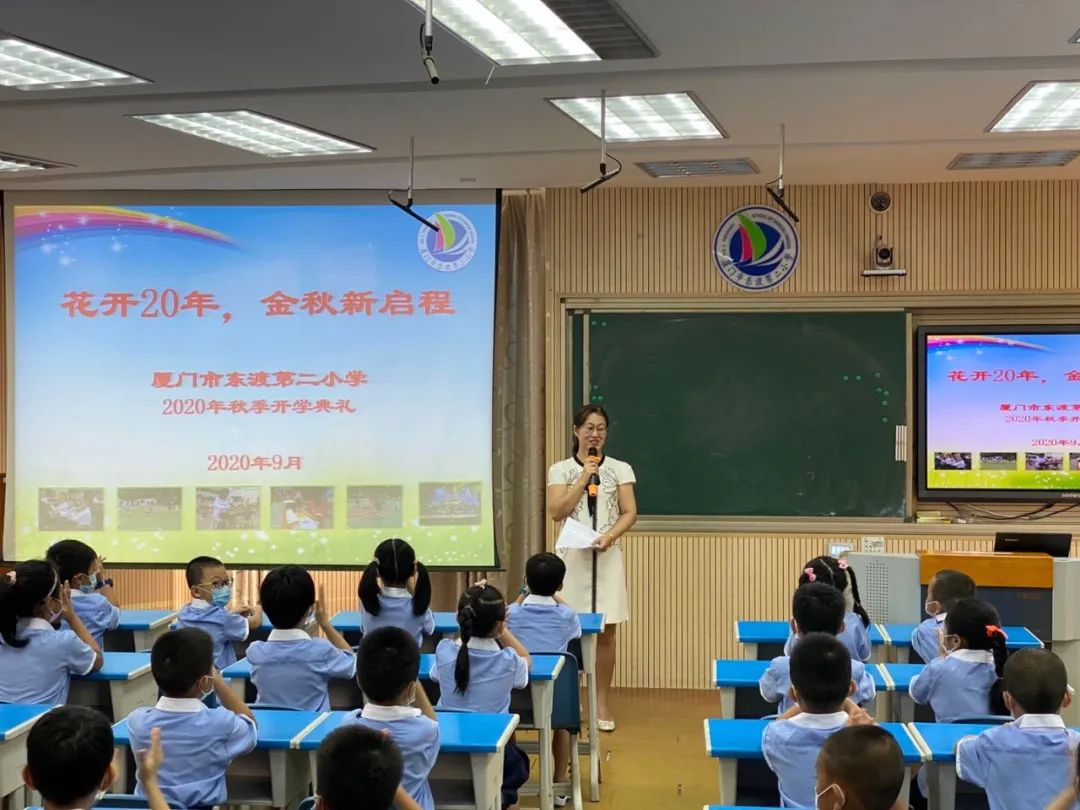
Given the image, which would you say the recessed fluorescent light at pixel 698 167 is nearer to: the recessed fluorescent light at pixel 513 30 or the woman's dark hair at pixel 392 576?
the recessed fluorescent light at pixel 513 30

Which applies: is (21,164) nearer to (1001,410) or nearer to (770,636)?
(770,636)

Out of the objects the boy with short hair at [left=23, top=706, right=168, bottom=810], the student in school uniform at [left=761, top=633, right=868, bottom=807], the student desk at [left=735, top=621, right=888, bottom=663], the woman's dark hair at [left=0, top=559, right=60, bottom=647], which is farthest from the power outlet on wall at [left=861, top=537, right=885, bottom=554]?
the boy with short hair at [left=23, top=706, right=168, bottom=810]

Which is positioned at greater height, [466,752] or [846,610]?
[846,610]

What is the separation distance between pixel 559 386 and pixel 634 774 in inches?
98.1

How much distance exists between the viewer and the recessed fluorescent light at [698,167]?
6.49 m

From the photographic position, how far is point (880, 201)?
711cm

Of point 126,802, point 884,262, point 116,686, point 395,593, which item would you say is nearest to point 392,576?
point 395,593

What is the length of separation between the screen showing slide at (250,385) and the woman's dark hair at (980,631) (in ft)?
11.3

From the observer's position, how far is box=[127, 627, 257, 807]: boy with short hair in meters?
3.26

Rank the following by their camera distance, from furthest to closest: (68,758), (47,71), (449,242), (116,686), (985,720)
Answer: (449,242) < (47,71) < (116,686) < (985,720) < (68,758)

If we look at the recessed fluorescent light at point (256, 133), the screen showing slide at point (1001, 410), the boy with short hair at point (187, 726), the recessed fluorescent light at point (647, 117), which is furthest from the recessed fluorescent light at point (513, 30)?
the screen showing slide at point (1001, 410)

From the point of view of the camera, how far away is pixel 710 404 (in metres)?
7.24

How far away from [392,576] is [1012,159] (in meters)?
3.80

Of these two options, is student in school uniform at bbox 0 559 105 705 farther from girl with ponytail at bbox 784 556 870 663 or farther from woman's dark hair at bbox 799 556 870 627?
woman's dark hair at bbox 799 556 870 627
